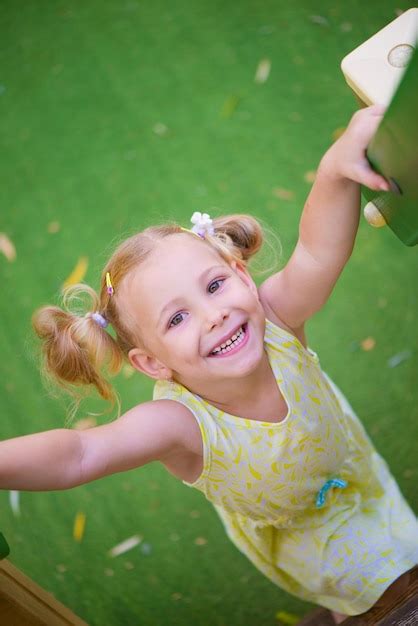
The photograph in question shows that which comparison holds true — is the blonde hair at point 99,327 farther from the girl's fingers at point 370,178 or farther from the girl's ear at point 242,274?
the girl's fingers at point 370,178

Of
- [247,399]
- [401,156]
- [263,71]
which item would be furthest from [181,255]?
[263,71]

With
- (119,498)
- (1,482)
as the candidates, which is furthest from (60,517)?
(1,482)

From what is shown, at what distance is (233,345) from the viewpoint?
1307 millimetres

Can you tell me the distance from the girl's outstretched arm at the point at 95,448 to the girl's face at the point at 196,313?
0.24ft

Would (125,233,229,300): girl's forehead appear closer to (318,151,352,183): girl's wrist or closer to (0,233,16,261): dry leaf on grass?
(318,151,352,183): girl's wrist

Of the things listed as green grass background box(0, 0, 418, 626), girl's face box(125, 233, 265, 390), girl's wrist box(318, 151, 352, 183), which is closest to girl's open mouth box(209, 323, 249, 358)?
girl's face box(125, 233, 265, 390)

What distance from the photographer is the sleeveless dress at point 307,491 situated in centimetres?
143

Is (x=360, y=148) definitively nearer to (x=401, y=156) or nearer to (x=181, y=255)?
(x=401, y=156)

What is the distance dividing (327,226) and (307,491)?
0.45 m

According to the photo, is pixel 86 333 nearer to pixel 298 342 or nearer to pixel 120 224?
pixel 298 342

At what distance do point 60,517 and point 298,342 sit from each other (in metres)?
0.83

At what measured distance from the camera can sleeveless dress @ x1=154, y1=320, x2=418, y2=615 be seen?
143 cm

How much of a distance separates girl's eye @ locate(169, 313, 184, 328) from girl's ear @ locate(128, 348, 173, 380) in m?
0.09

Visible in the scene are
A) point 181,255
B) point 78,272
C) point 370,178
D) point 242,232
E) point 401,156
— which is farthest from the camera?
point 78,272
